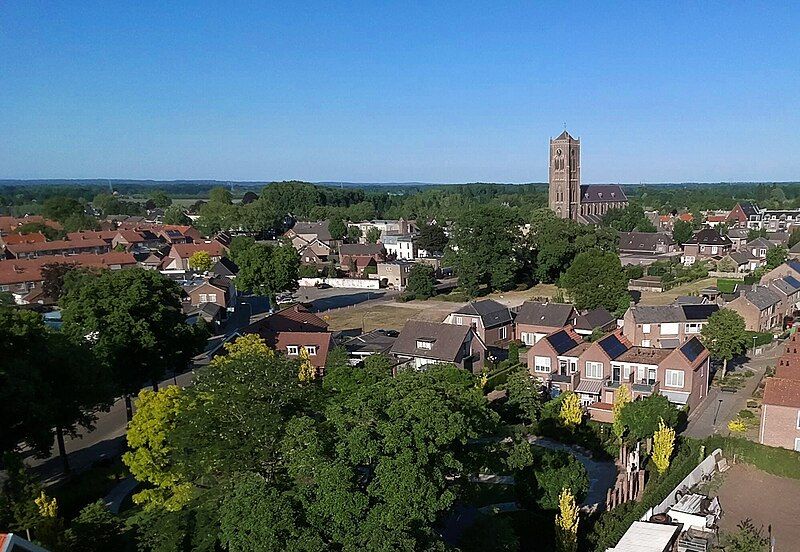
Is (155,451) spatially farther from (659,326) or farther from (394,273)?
(394,273)

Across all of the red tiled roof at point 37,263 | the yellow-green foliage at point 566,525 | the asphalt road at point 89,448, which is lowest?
the asphalt road at point 89,448

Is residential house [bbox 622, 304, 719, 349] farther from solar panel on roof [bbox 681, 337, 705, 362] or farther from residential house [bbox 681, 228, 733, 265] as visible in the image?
residential house [bbox 681, 228, 733, 265]

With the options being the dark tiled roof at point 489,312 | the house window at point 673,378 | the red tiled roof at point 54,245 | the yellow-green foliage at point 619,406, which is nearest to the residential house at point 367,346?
the dark tiled roof at point 489,312

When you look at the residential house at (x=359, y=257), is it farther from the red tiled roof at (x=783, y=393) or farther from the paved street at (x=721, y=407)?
the red tiled roof at (x=783, y=393)

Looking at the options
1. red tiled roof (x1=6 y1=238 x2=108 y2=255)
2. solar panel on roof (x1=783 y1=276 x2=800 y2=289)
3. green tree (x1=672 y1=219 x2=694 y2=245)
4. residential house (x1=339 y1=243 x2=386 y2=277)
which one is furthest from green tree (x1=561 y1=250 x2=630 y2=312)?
red tiled roof (x1=6 y1=238 x2=108 y2=255)

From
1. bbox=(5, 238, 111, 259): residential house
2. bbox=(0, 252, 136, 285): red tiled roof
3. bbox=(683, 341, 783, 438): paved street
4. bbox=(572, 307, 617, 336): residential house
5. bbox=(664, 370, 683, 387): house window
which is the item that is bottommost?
bbox=(683, 341, 783, 438): paved street

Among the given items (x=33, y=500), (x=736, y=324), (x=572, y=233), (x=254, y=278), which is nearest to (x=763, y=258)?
(x=572, y=233)

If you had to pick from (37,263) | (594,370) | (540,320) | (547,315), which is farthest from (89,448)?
(37,263)
